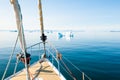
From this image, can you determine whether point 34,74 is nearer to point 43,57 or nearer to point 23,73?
point 23,73

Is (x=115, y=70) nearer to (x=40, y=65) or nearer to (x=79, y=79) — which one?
(x=79, y=79)

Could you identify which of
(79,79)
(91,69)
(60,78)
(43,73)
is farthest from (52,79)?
(91,69)

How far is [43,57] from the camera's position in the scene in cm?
1237

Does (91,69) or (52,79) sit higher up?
(52,79)

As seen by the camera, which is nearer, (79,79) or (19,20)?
(19,20)

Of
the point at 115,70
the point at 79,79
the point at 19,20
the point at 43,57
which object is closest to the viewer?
the point at 19,20

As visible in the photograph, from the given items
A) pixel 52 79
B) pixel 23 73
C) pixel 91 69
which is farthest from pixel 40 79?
pixel 91 69

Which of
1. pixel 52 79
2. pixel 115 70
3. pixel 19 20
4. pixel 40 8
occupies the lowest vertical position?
pixel 115 70

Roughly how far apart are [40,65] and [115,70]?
1052cm

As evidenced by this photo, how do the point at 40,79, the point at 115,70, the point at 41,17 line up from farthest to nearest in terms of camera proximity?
1. the point at 115,70
2. the point at 41,17
3. the point at 40,79

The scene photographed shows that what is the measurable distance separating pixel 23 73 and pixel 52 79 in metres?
2.07

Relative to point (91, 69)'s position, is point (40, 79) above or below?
above

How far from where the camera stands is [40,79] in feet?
27.1

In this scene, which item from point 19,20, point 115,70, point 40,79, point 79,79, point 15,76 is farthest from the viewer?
point 115,70
